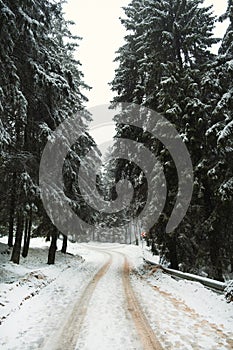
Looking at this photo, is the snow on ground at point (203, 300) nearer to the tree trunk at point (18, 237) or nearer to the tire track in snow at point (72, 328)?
the tire track in snow at point (72, 328)

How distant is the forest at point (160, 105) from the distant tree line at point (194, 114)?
5cm

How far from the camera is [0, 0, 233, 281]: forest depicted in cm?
1142

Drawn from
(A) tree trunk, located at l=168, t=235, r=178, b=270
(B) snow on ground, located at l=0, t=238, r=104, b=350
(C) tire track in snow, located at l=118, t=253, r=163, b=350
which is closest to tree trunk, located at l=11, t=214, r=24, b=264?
(B) snow on ground, located at l=0, t=238, r=104, b=350

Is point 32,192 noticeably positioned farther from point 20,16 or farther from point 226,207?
point 226,207

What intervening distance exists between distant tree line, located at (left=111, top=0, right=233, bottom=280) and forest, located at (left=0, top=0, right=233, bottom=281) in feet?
0.16

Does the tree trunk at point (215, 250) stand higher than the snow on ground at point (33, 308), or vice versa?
the tree trunk at point (215, 250)

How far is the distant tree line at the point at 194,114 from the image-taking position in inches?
491

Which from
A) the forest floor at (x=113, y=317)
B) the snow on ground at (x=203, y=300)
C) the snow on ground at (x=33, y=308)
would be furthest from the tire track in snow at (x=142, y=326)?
the snow on ground at (x=33, y=308)

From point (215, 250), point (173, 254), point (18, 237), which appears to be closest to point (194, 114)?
point (215, 250)

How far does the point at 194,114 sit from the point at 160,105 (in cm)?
217

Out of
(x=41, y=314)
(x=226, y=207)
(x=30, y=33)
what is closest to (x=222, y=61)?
(x=226, y=207)

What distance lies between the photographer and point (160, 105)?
15.7 meters

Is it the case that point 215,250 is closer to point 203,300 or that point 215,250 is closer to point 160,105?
point 203,300

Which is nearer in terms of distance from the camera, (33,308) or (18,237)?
(33,308)
